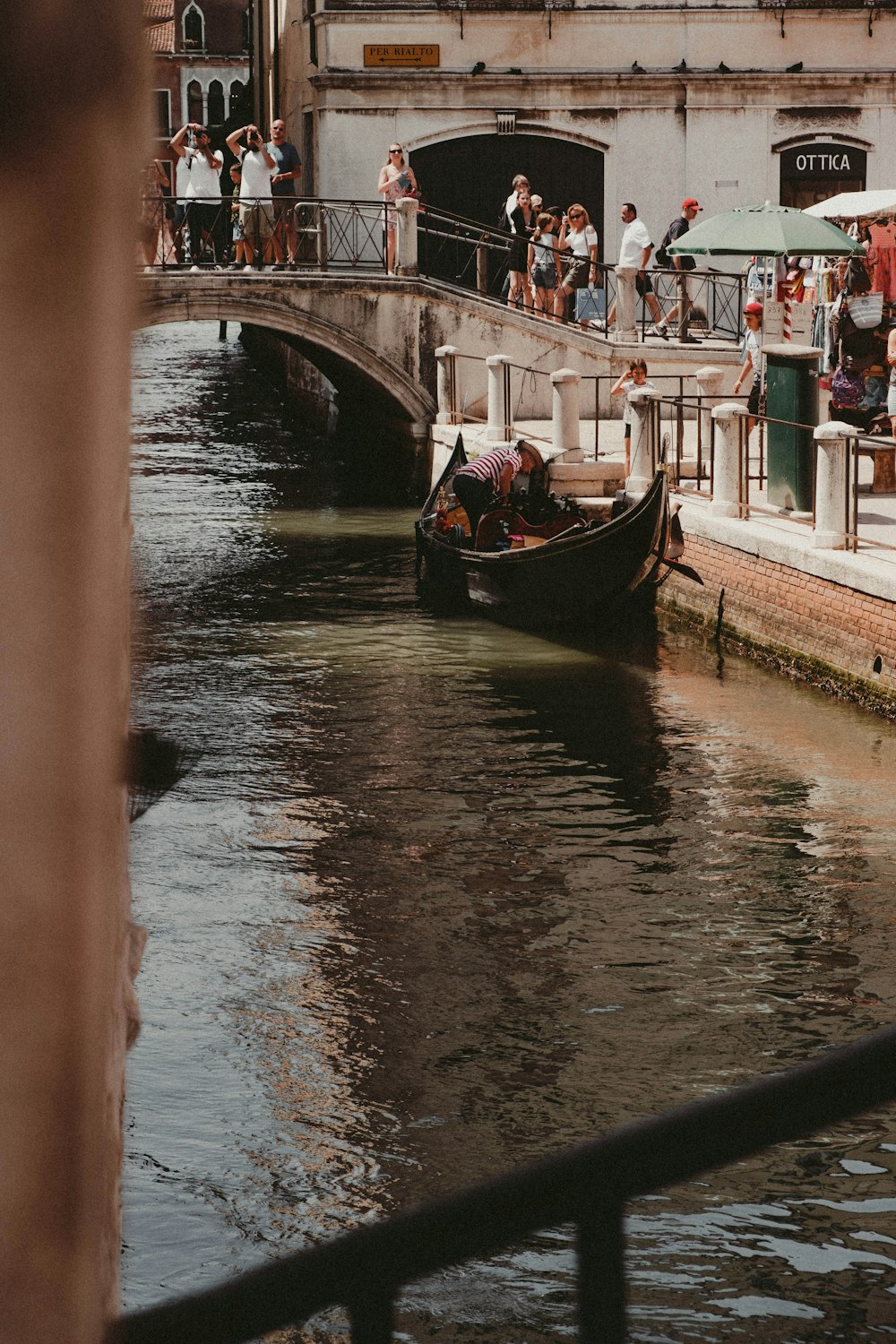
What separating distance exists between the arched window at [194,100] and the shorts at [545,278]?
3934 cm

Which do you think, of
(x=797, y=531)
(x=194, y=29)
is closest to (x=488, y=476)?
(x=797, y=531)

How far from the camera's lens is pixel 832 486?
34.5ft

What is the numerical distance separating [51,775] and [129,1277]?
388 centimetres

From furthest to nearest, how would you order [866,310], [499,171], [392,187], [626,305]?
[499,171] < [392,187] < [626,305] < [866,310]

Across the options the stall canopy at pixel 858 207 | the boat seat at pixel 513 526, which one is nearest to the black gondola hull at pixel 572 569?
the boat seat at pixel 513 526

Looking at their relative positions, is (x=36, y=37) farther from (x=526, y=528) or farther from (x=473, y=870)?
(x=526, y=528)

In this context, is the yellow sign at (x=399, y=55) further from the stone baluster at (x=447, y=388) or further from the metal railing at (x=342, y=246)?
the stone baluster at (x=447, y=388)

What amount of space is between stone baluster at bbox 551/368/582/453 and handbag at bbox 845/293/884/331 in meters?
2.93

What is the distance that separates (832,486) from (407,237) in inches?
348

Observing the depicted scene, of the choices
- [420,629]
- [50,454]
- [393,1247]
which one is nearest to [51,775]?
Result: [50,454]

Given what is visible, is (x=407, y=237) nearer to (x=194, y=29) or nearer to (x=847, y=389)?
(x=847, y=389)

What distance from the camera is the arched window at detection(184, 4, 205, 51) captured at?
54.9 metres

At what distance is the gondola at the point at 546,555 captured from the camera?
477 inches

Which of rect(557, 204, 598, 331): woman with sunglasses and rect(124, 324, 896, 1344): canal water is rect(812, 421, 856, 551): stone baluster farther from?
rect(557, 204, 598, 331): woman with sunglasses
